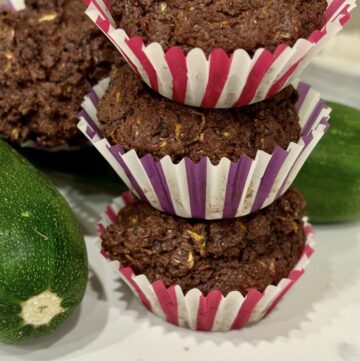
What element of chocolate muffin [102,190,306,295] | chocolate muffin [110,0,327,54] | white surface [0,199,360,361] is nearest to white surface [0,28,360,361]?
white surface [0,199,360,361]

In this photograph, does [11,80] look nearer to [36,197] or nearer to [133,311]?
[36,197]

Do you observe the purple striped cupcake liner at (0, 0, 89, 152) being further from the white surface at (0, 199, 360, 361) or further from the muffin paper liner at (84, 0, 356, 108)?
the muffin paper liner at (84, 0, 356, 108)

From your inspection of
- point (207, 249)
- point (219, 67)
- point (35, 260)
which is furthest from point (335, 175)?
point (35, 260)

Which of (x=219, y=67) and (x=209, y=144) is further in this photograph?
(x=209, y=144)

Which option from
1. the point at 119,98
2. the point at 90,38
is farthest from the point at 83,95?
the point at 119,98

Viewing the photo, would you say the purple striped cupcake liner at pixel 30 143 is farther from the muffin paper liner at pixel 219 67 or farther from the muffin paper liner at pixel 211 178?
the muffin paper liner at pixel 219 67

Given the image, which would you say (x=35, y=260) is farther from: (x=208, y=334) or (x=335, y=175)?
(x=335, y=175)
